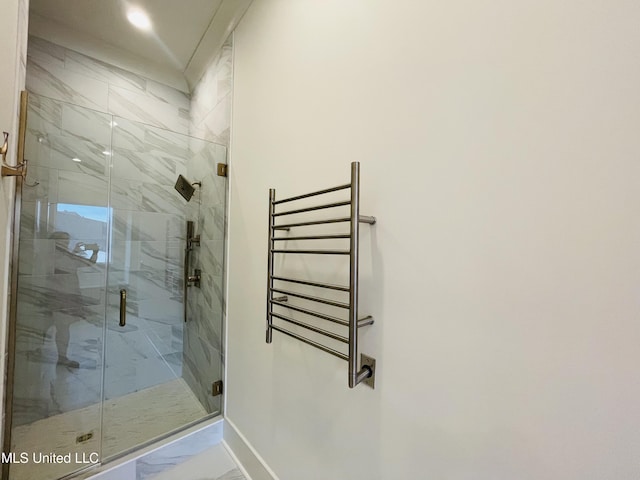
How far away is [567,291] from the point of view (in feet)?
1.86

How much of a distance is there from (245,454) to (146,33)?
3141 mm

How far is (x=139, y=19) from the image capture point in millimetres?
1975

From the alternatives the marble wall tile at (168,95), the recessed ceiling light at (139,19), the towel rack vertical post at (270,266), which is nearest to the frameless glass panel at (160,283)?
the marble wall tile at (168,95)

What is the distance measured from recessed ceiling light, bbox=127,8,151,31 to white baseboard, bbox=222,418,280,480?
2.97m

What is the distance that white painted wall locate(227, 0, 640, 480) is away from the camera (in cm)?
52

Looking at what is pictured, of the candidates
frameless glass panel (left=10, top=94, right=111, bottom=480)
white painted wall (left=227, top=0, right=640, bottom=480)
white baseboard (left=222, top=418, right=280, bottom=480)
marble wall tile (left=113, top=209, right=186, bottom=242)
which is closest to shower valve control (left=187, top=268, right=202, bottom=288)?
marble wall tile (left=113, top=209, right=186, bottom=242)

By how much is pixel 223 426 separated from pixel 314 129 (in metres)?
2.02

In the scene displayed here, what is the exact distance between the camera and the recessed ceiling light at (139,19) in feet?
6.27

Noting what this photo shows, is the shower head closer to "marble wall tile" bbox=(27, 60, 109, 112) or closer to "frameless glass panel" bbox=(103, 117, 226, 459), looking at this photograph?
"frameless glass panel" bbox=(103, 117, 226, 459)

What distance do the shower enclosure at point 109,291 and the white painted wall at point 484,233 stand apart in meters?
1.23

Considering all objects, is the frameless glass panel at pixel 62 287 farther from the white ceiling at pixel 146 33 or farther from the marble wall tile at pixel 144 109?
the white ceiling at pixel 146 33

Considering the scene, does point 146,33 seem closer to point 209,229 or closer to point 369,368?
point 209,229

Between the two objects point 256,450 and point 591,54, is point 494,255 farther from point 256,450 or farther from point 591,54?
point 256,450

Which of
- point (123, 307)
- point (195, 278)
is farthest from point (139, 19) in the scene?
point (123, 307)
